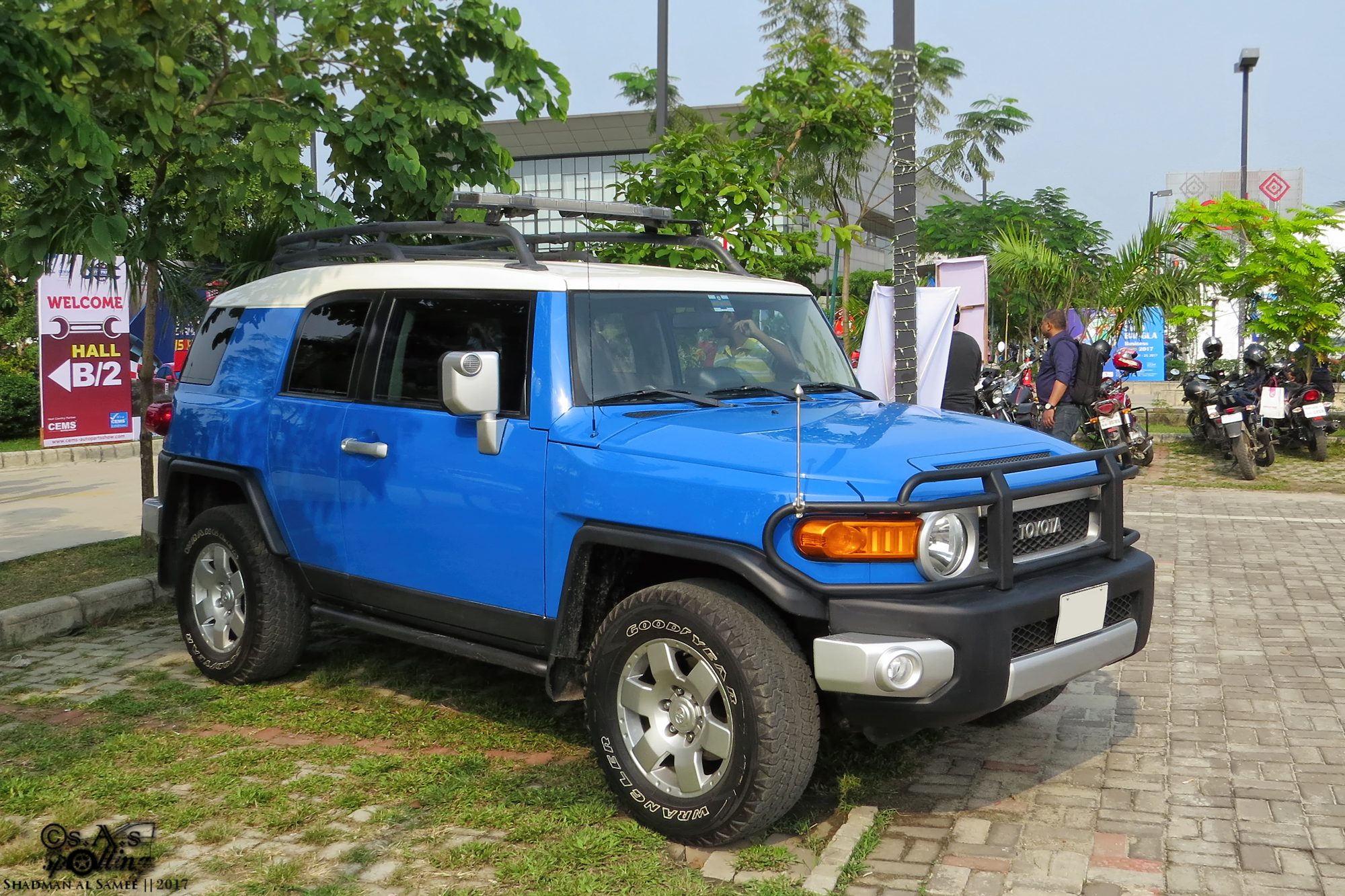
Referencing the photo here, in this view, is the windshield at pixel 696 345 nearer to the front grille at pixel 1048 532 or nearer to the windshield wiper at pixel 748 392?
the windshield wiper at pixel 748 392

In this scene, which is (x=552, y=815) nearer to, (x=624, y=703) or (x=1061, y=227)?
(x=624, y=703)

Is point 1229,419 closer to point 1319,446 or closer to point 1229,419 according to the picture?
point 1229,419

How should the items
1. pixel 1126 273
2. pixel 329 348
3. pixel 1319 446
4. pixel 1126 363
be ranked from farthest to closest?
pixel 1126 273 < pixel 1126 363 < pixel 1319 446 < pixel 329 348

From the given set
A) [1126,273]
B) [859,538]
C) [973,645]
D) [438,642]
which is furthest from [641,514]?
[1126,273]

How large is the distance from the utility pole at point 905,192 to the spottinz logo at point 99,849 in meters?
6.52

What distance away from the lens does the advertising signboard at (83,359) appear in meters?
16.7

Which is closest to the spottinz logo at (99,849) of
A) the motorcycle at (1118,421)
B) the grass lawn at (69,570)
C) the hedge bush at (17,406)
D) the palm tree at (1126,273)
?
the grass lawn at (69,570)

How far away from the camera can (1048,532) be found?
4.37 metres

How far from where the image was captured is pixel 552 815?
4395 millimetres

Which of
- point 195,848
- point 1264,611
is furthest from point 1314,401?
point 195,848

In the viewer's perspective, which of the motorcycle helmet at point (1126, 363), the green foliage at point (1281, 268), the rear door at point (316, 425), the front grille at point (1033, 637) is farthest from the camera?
the green foliage at point (1281, 268)

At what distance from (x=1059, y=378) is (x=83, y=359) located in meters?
12.7

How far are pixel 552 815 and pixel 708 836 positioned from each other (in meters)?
0.62

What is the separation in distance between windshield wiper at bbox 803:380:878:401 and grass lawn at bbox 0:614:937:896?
4.76ft
